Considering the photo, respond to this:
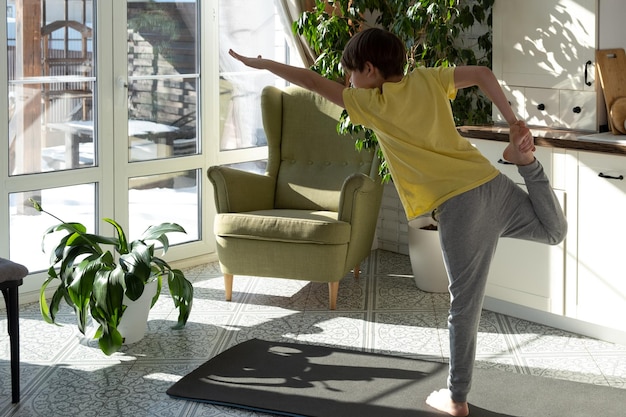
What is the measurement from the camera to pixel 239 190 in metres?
4.88

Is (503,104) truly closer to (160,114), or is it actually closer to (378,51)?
(378,51)

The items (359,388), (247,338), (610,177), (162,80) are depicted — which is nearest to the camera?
(359,388)

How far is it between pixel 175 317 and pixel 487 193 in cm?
198


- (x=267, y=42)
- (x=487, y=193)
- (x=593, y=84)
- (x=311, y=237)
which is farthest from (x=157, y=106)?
(x=487, y=193)

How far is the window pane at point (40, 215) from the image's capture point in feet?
15.2

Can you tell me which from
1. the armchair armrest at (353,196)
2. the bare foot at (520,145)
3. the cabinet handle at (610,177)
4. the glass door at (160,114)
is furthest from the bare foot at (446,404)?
the glass door at (160,114)

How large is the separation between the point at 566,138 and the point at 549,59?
0.52 m

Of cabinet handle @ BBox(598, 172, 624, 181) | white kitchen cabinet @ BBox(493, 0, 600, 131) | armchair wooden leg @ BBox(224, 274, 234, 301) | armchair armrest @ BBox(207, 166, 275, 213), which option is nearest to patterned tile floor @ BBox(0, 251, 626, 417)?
armchair wooden leg @ BBox(224, 274, 234, 301)

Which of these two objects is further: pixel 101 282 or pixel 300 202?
pixel 300 202

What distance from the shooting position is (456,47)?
519cm

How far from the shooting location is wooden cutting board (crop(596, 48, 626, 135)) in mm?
4270

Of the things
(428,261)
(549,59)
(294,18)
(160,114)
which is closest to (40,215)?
(160,114)

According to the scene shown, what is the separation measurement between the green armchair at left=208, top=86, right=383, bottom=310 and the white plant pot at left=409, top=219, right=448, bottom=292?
0.25m

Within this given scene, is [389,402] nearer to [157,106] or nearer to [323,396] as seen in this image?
[323,396]
